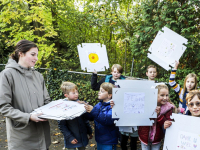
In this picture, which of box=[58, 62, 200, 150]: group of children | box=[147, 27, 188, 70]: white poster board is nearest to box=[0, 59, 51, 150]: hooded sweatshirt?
box=[58, 62, 200, 150]: group of children

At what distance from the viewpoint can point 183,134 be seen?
1.78 metres

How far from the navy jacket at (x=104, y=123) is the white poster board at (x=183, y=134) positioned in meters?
0.79

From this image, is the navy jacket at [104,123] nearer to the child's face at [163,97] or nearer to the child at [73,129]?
the child at [73,129]

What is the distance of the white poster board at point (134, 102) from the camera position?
2100 mm

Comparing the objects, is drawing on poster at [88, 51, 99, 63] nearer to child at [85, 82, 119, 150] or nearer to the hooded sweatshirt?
child at [85, 82, 119, 150]

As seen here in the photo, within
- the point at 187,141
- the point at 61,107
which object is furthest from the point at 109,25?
the point at 187,141

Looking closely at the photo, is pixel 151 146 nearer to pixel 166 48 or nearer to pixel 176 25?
pixel 166 48

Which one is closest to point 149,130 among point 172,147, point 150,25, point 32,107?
point 172,147

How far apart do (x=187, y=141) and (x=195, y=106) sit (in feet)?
1.36

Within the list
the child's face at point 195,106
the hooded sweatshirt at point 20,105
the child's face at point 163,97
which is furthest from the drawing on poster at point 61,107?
the child's face at point 195,106

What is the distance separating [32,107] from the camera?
76.8 inches

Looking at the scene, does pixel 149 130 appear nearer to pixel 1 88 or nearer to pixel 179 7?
pixel 1 88

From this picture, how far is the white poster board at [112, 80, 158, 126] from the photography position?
210cm

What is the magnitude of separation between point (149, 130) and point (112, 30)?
244 inches
